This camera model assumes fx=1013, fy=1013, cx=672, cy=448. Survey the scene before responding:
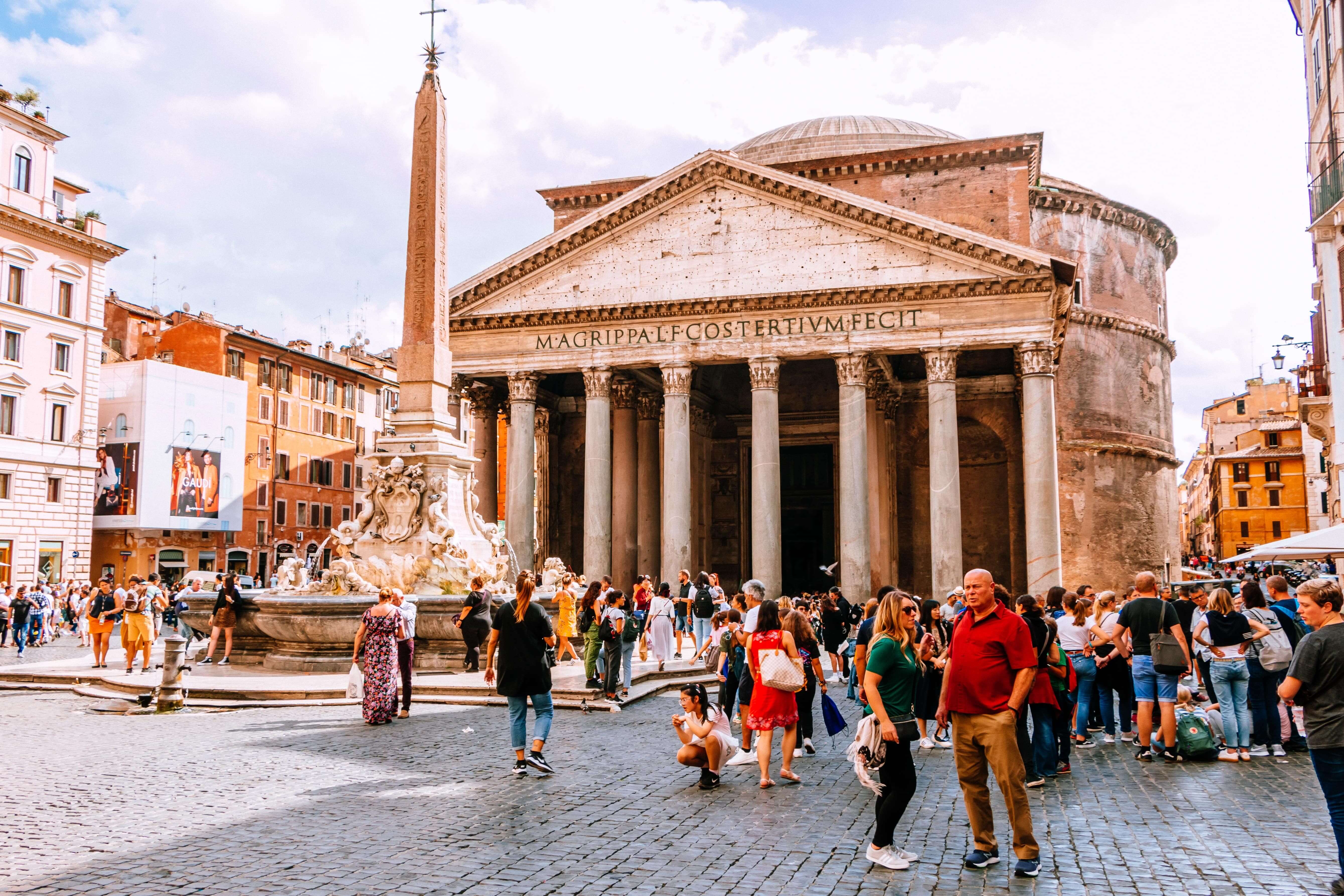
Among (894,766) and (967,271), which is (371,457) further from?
(967,271)

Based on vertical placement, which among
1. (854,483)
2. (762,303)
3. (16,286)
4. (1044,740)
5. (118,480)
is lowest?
(1044,740)

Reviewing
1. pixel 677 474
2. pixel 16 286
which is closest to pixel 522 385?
pixel 677 474

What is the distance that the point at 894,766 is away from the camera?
192 inches

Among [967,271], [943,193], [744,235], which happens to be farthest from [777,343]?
[943,193]

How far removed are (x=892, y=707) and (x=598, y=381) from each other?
68.3 feet

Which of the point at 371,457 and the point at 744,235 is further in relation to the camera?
the point at 744,235

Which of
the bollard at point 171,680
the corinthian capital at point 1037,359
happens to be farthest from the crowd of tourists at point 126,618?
the corinthian capital at point 1037,359

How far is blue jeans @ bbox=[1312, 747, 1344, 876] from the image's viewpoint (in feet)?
14.5

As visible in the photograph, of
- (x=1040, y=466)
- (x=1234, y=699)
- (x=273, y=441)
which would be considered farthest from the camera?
(x=273, y=441)

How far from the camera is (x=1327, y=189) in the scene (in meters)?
17.6

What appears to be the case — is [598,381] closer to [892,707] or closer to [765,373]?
[765,373]

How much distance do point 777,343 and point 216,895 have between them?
2117cm

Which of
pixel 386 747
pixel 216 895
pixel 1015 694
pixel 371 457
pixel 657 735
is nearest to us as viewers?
pixel 216 895

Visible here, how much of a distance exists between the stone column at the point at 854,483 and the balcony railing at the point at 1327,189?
9.29 m
